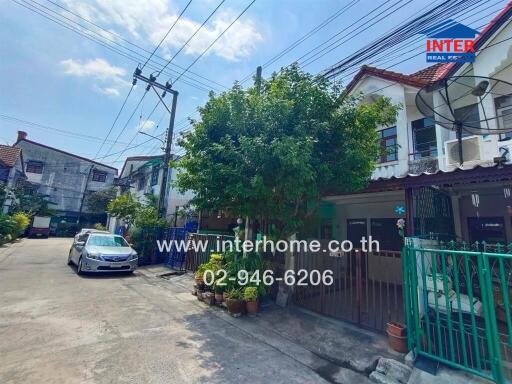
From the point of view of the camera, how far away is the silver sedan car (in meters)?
9.15

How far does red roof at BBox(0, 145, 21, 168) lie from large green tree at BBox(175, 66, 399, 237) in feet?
73.3

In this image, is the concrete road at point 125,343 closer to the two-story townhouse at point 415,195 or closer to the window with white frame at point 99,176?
the two-story townhouse at point 415,195

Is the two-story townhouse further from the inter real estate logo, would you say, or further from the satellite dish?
the inter real estate logo

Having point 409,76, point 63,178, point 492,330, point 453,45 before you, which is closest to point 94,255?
point 492,330

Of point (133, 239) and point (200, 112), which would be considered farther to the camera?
point (133, 239)

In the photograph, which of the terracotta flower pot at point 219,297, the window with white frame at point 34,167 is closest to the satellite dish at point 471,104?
the terracotta flower pot at point 219,297

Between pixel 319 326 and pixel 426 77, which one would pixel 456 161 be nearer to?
pixel 426 77

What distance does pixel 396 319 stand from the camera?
16.6 feet

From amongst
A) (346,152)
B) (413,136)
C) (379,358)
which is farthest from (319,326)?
(413,136)

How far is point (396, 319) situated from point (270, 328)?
8.19 feet

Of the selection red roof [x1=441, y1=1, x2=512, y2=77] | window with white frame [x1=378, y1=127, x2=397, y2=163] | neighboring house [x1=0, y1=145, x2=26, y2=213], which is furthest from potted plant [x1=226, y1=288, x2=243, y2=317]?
neighboring house [x1=0, y1=145, x2=26, y2=213]

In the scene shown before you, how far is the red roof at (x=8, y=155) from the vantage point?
19.9 meters

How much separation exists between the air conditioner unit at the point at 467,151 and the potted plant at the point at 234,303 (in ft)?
23.4

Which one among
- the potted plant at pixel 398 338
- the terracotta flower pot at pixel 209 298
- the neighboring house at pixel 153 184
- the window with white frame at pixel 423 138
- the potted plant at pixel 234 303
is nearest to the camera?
the potted plant at pixel 398 338
